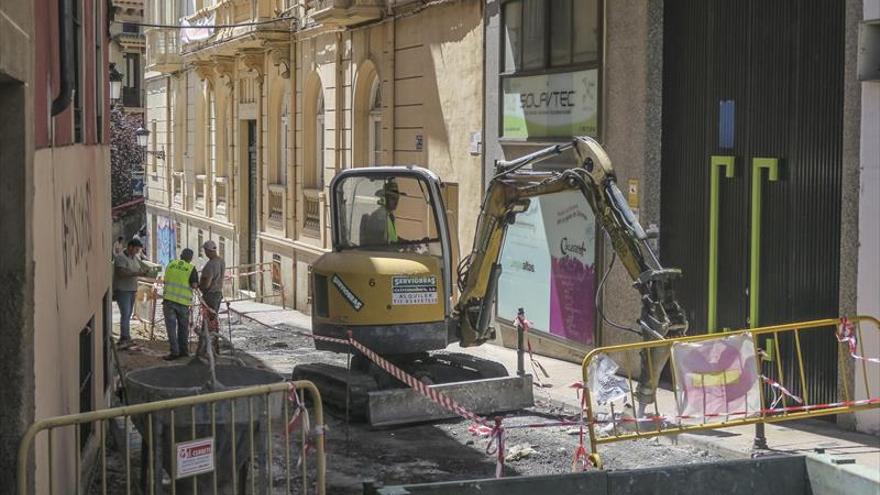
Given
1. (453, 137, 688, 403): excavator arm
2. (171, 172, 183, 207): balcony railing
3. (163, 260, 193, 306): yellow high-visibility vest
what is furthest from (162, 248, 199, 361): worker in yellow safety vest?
(171, 172, 183, 207): balcony railing

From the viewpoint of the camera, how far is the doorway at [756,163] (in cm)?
1245

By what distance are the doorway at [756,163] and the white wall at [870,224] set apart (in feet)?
2.10

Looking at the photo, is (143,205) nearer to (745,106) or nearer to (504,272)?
(504,272)

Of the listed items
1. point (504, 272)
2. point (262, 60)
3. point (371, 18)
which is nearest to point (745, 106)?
point (504, 272)

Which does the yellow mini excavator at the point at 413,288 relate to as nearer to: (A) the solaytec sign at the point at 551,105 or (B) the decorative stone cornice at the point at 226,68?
(A) the solaytec sign at the point at 551,105

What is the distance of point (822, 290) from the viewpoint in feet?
41.0

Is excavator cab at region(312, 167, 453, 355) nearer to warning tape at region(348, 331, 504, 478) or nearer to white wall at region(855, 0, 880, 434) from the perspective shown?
warning tape at region(348, 331, 504, 478)

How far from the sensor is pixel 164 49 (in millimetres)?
38094

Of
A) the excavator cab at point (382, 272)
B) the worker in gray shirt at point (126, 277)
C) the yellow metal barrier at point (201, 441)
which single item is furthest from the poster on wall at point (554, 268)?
the yellow metal barrier at point (201, 441)

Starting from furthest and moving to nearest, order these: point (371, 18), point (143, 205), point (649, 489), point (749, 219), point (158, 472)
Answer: point (143, 205) → point (371, 18) → point (749, 219) → point (158, 472) → point (649, 489)

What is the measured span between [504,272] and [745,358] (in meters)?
8.74

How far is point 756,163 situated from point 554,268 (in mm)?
4402

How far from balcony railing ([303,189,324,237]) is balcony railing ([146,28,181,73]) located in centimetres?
1194

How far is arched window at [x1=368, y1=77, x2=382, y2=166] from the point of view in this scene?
24.5 m
